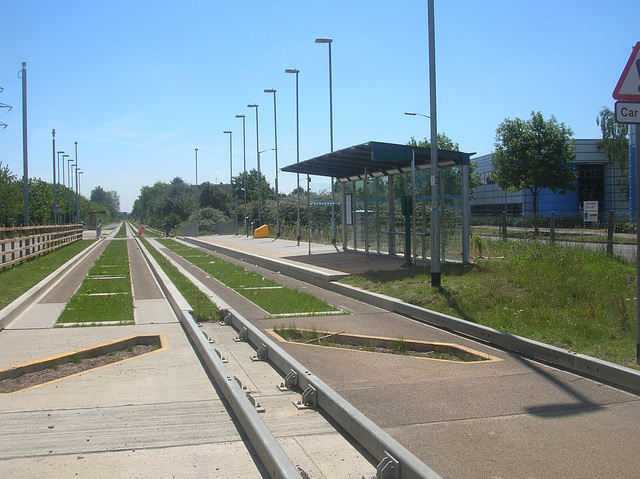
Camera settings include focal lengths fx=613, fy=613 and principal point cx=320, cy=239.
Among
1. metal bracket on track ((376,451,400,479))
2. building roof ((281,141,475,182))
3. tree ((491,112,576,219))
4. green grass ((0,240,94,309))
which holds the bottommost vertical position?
metal bracket on track ((376,451,400,479))

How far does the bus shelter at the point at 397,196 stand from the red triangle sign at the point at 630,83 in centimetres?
759

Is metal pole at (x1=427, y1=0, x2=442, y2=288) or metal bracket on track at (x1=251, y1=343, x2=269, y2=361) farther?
metal pole at (x1=427, y1=0, x2=442, y2=288)

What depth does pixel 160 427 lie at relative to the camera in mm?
5133

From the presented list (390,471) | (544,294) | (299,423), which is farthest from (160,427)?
(544,294)

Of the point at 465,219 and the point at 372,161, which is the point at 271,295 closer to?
the point at 465,219

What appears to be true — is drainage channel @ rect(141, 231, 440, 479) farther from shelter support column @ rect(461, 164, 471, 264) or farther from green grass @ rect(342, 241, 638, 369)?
shelter support column @ rect(461, 164, 471, 264)

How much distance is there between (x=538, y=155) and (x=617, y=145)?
1498 cm

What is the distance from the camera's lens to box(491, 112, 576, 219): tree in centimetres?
4203

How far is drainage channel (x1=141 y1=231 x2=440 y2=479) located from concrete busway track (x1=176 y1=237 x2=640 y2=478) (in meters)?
0.41

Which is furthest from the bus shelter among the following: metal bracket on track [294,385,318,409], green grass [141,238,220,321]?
metal bracket on track [294,385,318,409]

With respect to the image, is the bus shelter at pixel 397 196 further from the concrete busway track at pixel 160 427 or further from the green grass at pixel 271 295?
the concrete busway track at pixel 160 427

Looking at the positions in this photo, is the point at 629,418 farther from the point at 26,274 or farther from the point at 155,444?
the point at 26,274

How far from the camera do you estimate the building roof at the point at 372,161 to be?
15352mm

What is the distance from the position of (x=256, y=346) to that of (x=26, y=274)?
12672 millimetres
